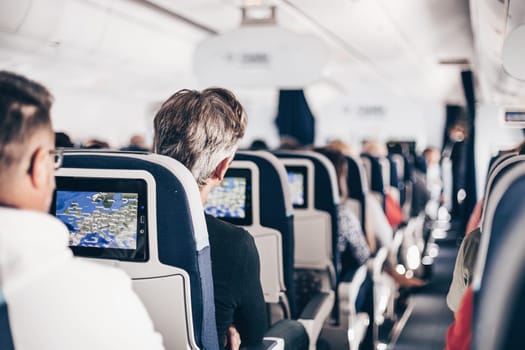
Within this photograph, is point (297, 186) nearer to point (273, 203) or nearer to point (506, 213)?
point (273, 203)

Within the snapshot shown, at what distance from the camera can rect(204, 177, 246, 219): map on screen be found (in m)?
2.50

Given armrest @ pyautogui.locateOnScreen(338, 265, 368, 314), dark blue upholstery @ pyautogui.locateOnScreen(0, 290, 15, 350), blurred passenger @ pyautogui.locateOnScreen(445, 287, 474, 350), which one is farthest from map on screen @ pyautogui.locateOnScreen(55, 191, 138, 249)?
armrest @ pyautogui.locateOnScreen(338, 265, 368, 314)

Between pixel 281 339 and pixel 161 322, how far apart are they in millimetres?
636

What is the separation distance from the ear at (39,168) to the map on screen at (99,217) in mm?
465

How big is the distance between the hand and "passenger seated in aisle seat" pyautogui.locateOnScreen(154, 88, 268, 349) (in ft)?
0.17

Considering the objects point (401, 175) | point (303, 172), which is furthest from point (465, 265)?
point (401, 175)

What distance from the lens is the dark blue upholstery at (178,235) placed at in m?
1.62

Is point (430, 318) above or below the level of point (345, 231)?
below

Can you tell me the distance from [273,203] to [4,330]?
60.4 inches

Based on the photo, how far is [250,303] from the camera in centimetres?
191

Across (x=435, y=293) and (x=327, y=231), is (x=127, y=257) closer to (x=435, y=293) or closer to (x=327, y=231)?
(x=327, y=231)

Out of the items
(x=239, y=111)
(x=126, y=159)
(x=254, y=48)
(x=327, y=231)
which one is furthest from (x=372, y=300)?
(x=126, y=159)

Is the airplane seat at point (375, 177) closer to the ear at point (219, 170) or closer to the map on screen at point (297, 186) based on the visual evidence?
the map on screen at point (297, 186)

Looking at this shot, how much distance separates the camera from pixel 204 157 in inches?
73.6
